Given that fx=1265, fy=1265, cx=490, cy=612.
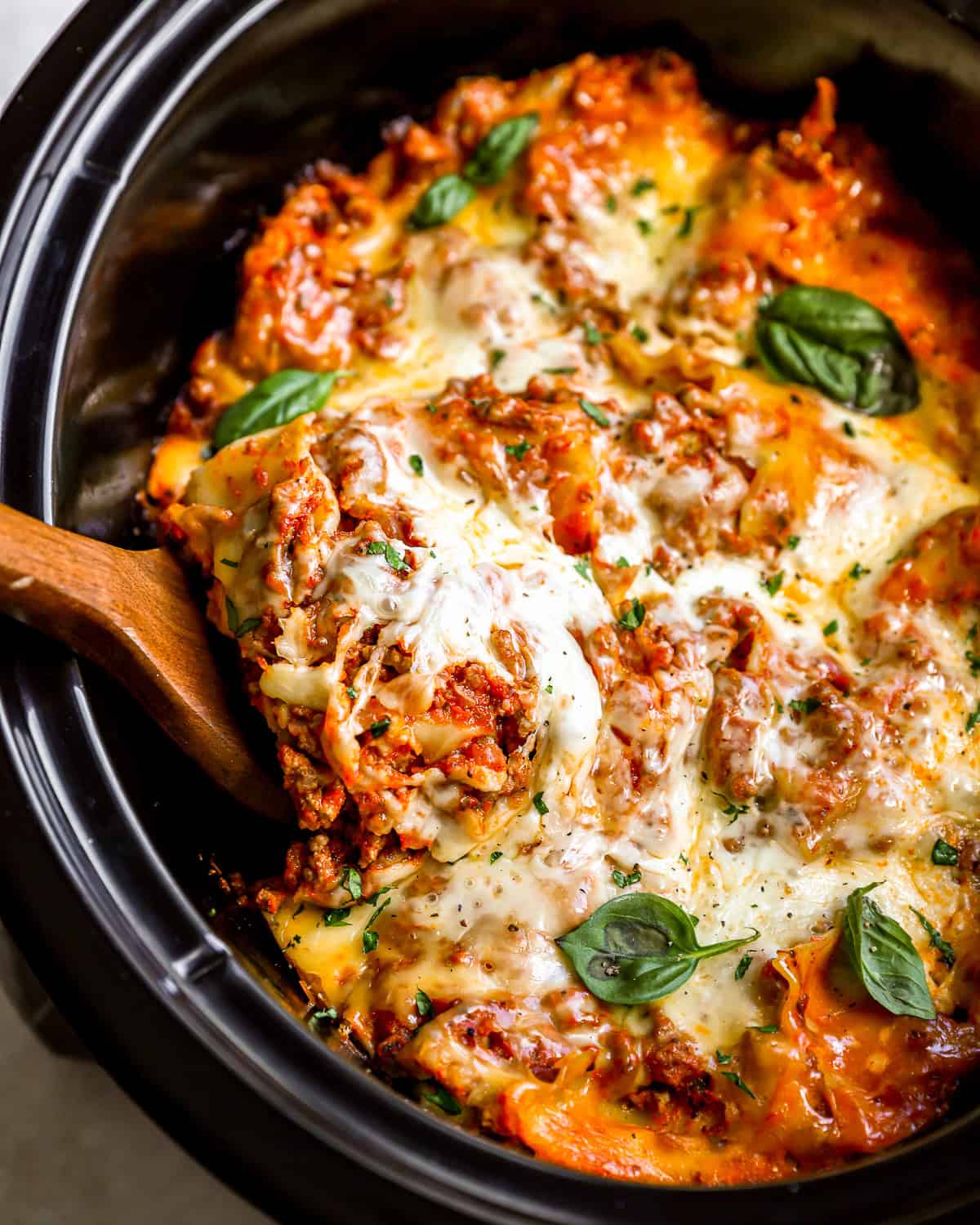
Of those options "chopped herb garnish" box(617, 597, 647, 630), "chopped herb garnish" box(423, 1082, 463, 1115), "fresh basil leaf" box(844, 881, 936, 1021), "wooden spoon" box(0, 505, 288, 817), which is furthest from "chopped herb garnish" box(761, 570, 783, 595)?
"chopped herb garnish" box(423, 1082, 463, 1115)

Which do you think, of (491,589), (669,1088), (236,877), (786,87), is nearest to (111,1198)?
(236,877)

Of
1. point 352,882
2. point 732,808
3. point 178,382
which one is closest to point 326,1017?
point 352,882

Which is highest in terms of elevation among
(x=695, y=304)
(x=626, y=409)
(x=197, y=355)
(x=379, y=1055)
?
(x=695, y=304)

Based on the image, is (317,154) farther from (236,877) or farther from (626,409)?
(236,877)

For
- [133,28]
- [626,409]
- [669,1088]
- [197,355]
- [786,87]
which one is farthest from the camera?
[786,87]

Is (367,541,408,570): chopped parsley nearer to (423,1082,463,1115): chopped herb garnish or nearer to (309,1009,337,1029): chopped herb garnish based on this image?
(309,1009,337,1029): chopped herb garnish

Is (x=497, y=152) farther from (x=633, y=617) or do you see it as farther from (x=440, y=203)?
(x=633, y=617)
